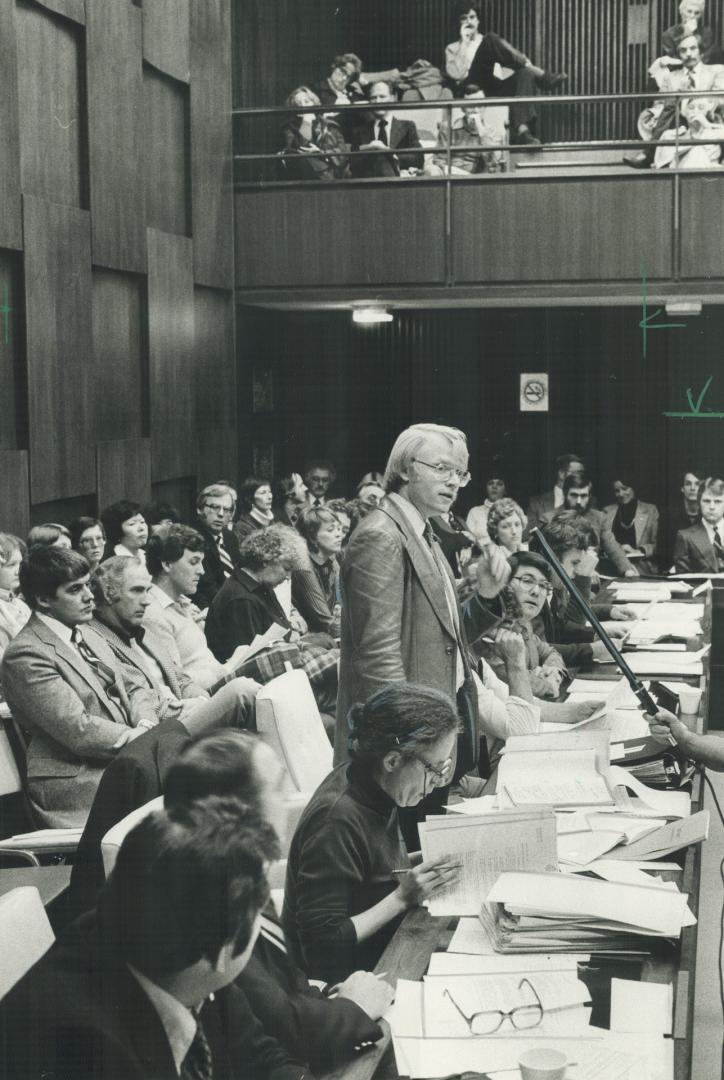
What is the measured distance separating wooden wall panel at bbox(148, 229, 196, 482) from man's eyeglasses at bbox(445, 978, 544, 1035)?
7.28 metres

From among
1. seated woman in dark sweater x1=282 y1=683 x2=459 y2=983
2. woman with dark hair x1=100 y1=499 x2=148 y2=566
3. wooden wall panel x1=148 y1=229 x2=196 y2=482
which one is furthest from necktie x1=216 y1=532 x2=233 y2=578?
seated woman in dark sweater x1=282 y1=683 x2=459 y2=983

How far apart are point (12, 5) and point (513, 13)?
285 inches

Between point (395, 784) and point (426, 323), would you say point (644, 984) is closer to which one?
point (395, 784)

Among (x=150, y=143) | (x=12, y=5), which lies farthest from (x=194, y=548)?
(x=150, y=143)

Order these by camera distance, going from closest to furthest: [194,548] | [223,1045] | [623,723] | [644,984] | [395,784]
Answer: [223,1045] < [644,984] < [395,784] < [623,723] < [194,548]

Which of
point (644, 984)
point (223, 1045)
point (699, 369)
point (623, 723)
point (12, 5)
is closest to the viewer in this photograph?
point (223, 1045)

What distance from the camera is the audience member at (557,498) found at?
10352mm

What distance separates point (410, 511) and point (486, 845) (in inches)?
45.7

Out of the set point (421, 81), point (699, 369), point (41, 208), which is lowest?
point (699, 369)

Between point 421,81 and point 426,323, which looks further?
point 426,323

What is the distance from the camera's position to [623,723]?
385 cm

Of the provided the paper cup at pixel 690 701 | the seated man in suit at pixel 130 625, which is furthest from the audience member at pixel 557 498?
the seated man in suit at pixel 130 625

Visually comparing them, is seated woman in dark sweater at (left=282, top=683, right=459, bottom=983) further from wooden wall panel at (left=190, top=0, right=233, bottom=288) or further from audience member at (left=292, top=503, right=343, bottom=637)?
wooden wall panel at (left=190, top=0, right=233, bottom=288)

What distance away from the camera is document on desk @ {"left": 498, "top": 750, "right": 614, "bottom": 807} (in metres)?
3.07
